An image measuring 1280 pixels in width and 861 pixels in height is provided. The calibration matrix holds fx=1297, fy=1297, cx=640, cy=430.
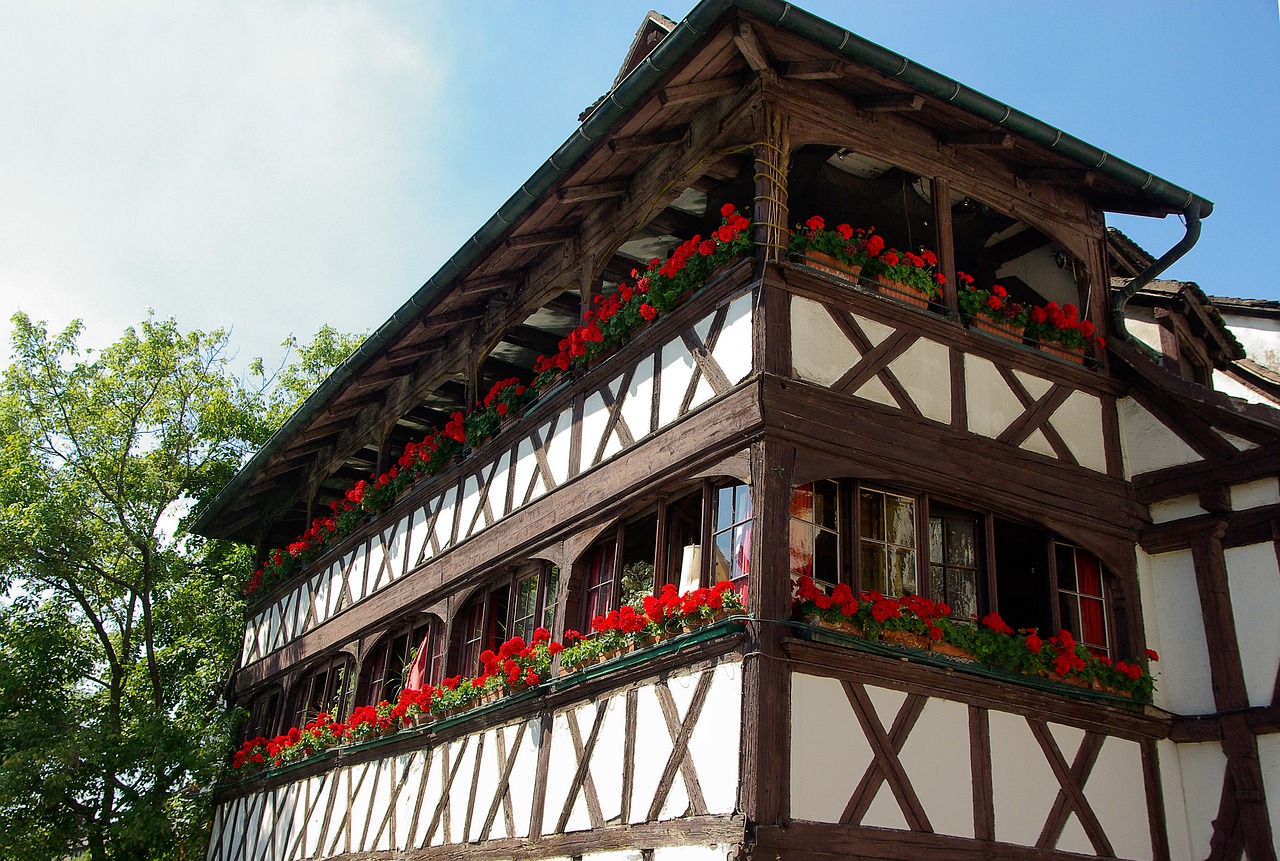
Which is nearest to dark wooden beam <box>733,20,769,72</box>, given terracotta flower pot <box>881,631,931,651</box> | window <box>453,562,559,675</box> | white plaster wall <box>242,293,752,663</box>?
white plaster wall <box>242,293,752,663</box>

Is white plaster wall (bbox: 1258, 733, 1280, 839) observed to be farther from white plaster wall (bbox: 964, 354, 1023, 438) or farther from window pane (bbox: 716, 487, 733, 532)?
window pane (bbox: 716, 487, 733, 532)

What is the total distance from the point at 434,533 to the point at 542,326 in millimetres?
2696

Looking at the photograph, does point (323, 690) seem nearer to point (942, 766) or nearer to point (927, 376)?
point (927, 376)

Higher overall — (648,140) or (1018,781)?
(648,140)

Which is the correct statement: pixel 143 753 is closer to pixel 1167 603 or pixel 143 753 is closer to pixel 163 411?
pixel 163 411

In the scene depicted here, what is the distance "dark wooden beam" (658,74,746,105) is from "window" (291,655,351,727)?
8.81 metres

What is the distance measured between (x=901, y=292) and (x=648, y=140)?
8.96ft

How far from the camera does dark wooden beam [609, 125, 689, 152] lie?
1145 cm

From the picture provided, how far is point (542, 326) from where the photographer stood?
15117 mm

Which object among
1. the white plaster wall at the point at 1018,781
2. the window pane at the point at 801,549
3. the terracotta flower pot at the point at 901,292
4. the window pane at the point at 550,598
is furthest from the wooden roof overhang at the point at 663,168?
the white plaster wall at the point at 1018,781

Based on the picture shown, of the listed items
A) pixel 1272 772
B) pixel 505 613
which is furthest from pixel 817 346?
pixel 505 613

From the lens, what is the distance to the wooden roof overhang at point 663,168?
10.4 m

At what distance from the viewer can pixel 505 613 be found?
13.2 meters

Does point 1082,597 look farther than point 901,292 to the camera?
Yes
